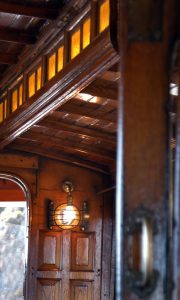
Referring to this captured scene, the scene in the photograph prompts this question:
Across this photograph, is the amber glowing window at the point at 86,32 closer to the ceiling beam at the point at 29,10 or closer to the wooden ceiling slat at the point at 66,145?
the ceiling beam at the point at 29,10

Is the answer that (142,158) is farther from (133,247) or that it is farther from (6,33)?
(6,33)

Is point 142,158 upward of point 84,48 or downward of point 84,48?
downward

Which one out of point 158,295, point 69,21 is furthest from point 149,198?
point 69,21

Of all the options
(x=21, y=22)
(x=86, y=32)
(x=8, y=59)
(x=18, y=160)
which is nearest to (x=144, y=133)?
(x=86, y=32)

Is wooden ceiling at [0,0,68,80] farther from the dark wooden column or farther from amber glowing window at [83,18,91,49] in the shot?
the dark wooden column

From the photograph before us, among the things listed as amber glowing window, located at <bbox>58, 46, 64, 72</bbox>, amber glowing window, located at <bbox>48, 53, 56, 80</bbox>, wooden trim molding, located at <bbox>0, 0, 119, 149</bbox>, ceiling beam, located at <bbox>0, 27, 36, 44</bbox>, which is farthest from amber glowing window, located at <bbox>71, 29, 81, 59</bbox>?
ceiling beam, located at <bbox>0, 27, 36, 44</bbox>

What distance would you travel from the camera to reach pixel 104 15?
4258 millimetres

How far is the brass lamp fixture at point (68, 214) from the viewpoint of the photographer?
8.59 m

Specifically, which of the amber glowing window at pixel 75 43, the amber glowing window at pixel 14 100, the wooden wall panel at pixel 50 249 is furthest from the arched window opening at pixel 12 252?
the amber glowing window at pixel 75 43

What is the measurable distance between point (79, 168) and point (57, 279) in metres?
1.33

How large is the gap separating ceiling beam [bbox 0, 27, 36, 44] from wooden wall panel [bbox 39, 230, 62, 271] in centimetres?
334

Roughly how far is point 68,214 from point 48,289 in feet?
2.95

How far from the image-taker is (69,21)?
16.5 feet

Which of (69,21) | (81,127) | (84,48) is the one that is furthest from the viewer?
(81,127)
